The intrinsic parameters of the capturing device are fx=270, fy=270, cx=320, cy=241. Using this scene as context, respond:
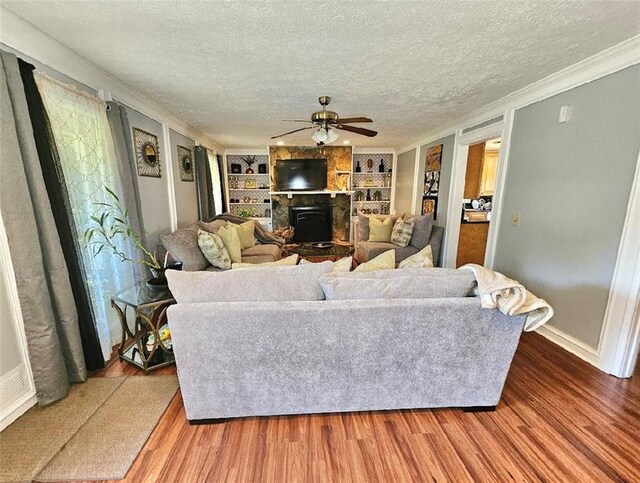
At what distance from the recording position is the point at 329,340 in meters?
1.43

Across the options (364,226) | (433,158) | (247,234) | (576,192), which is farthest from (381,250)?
(576,192)

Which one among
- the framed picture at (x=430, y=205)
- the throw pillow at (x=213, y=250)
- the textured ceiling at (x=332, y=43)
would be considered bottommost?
the throw pillow at (x=213, y=250)

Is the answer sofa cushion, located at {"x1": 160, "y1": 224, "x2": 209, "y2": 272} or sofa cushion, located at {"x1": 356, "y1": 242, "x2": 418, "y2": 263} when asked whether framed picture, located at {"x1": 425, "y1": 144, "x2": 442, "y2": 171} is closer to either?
sofa cushion, located at {"x1": 356, "y1": 242, "x2": 418, "y2": 263}

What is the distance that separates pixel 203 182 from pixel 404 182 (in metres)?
4.11

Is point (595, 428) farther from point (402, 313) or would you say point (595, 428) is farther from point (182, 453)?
point (182, 453)

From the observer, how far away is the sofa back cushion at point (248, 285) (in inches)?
55.6

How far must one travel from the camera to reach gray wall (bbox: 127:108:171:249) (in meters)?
2.93

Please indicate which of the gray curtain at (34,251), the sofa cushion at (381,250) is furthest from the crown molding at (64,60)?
the sofa cushion at (381,250)

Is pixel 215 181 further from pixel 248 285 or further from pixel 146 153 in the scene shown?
pixel 248 285

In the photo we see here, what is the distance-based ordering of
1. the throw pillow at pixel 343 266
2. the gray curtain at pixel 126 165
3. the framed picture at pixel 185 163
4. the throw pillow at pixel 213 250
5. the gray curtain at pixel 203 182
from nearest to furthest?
the throw pillow at pixel 343 266, the gray curtain at pixel 126 165, the throw pillow at pixel 213 250, the framed picture at pixel 185 163, the gray curtain at pixel 203 182

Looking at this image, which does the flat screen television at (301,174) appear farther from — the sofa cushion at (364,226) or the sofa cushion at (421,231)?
the sofa cushion at (421,231)

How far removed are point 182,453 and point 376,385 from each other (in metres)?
1.07

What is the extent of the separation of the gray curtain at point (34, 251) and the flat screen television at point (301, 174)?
15.9 ft

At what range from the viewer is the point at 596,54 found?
192 cm
